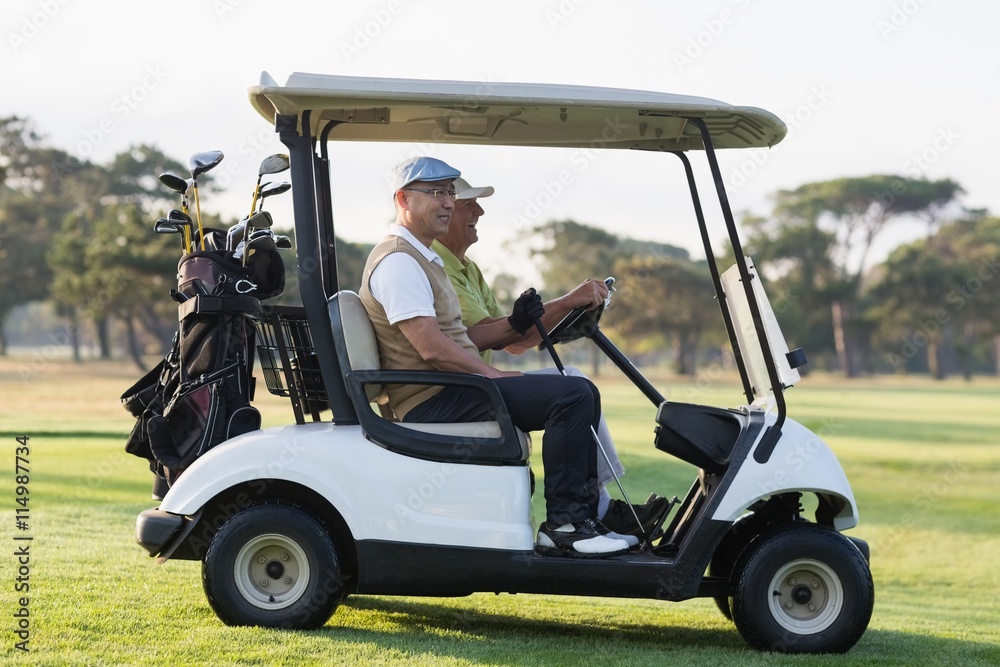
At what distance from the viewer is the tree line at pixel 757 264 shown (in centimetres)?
5375

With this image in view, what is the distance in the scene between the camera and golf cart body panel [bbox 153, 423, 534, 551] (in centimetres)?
397

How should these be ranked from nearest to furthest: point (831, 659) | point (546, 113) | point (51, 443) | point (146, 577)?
point (831, 659), point (546, 113), point (146, 577), point (51, 443)

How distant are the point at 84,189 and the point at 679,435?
57.1 metres

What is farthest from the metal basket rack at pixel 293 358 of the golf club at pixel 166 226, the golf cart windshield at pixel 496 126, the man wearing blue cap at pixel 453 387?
the golf club at pixel 166 226

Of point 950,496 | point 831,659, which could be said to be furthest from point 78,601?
point 950,496

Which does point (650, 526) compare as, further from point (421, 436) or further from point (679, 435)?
point (421, 436)

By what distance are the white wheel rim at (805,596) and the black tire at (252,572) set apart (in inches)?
60.7

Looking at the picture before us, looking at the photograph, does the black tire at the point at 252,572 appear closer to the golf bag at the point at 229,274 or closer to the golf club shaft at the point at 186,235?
the golf bag at the point at 229,274

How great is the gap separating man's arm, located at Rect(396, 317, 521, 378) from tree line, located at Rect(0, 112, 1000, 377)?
4496 cm

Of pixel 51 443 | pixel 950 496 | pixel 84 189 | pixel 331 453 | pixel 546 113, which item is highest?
pixel 84 189

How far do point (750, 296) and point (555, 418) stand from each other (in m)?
0.84

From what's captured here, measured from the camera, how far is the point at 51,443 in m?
14.0

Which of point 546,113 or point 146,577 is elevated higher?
point 546,113

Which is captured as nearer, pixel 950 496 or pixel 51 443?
pixel 51 443
